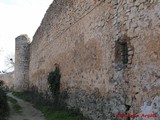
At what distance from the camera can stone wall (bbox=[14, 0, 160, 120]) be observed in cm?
571

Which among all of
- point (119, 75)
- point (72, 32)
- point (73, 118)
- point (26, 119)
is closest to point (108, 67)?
point (119, 75)

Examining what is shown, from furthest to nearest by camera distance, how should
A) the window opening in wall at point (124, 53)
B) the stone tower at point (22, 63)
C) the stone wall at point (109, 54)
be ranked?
1. the stone tower at point (22, 63)
2. the window opening in wall at point (124, 53)
3. the stone wall at point (109, 54)

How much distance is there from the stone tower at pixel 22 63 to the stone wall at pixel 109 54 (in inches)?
589

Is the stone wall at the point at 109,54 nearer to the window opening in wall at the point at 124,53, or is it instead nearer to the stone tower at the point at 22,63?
the window opening in wall at the point at 124,53

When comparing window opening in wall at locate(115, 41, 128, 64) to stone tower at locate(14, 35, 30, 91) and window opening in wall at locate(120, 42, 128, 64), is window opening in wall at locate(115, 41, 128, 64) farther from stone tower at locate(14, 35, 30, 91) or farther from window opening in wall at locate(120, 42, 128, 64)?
stone tower at locate(14, 35, 30, 91)

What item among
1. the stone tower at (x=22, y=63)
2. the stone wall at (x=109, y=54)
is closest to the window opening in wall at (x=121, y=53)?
the stone wall at (x=109, y=54)

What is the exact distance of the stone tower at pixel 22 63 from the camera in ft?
90.9

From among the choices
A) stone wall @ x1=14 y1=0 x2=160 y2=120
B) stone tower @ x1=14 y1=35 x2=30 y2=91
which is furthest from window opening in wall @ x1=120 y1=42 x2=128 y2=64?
stone tower @ x1=14 y1=35 x2=30 y2=91

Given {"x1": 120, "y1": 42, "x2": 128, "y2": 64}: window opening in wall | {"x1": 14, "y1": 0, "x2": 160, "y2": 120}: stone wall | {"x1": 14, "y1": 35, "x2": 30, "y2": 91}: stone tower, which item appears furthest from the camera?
{"x1": 14, "y1": 35, "x2": 30, "y2": 91}: stone tower

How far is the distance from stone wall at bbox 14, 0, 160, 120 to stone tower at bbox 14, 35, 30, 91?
1495cm

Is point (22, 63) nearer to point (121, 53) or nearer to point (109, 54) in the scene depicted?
point (109, 54)

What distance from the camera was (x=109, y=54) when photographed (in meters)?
7.66

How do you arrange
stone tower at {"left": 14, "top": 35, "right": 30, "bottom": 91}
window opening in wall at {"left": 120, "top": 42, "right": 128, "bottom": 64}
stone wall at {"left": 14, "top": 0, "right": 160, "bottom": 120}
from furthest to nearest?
stone tower at {"left": 14, "top": 35, "right": 30, "bottom": 91}, window opening in wall at {"left": 120, "top": 42, "right": 128, "bottom": 64}, stone wall at {"left": 14, "top": 0, "right": 160, "bottom": 120}

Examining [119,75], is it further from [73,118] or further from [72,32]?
[72,32]
